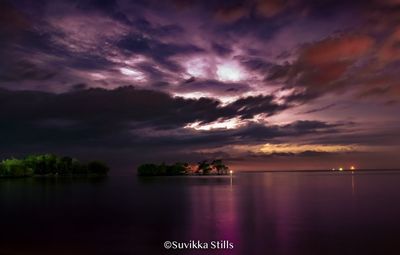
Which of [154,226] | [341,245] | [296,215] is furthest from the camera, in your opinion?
[296,215]

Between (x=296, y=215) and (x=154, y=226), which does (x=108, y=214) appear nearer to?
(x=154, y=226)

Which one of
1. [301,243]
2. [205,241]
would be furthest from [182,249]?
[301,243]

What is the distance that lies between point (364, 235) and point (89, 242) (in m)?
25.2

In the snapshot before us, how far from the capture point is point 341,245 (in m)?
32.2

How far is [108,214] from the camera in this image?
52.6 metres

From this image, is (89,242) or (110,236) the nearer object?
(89,242)

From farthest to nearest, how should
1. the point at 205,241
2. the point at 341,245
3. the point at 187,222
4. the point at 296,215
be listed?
the point at 296,215, the point at 187,222, the point at 205,241, the point at 341,245

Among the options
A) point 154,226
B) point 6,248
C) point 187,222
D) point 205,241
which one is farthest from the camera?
point 187,222

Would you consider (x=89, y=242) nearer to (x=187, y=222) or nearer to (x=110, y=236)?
(x=110, y=236)

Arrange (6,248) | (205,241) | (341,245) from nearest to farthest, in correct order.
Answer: (6,248), (341,245), (205,241)

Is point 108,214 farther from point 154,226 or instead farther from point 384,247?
point 384,247

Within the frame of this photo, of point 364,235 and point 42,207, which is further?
point 42,207

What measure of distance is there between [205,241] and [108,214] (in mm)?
22364

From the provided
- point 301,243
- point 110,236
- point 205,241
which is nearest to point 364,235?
point 301,243
